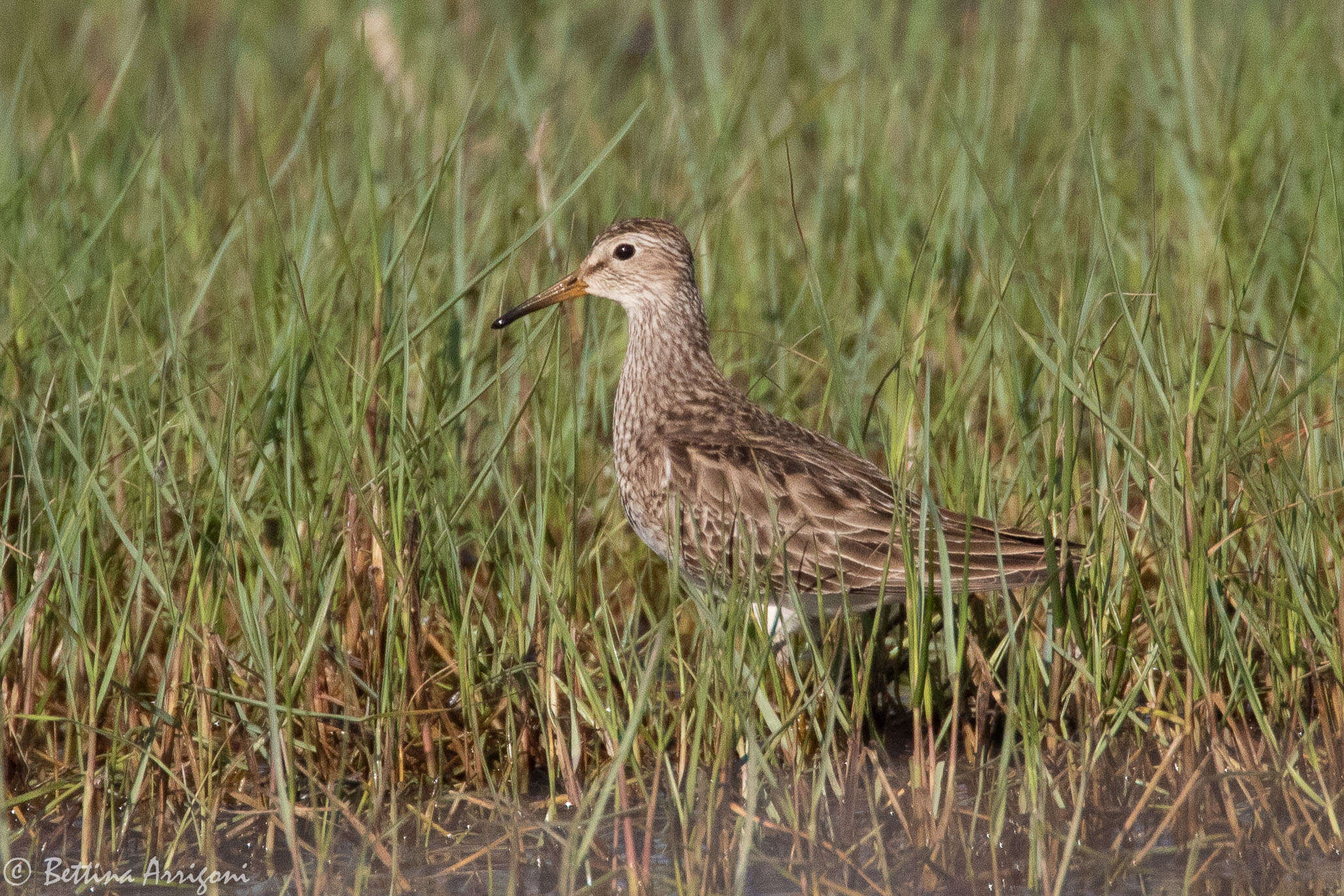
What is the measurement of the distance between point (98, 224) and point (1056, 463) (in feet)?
9.82

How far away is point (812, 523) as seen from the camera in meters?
4.50

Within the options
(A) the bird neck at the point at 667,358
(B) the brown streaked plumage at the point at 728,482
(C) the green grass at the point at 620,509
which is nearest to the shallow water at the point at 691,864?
(C) the green grass at the point at 620,509

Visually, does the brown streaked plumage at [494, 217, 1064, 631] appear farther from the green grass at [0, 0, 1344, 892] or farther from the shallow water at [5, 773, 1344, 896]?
the shallow water at [5, 773, 1344, 896]

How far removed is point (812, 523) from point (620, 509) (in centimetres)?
107

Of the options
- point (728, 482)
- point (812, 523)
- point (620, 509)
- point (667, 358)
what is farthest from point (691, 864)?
point (667, 358)

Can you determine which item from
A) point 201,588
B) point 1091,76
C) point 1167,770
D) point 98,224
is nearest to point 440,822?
point 201,588

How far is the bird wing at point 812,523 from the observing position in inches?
167

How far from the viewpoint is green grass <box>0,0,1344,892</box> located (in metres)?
3.91

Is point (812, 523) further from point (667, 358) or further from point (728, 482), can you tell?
point (667, 358)

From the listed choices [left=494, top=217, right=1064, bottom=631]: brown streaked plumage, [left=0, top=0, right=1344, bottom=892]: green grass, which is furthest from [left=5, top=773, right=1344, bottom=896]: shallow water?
[left=494, top=217, right=1064, bottom=631]: brown streaked plumage

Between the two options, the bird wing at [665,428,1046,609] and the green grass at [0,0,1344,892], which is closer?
the green grass at [0,0,1344,892]

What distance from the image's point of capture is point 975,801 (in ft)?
12.9

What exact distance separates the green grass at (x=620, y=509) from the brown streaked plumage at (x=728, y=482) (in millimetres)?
152

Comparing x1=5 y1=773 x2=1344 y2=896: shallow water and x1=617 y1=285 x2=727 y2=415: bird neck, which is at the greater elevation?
x1=617 y1=285 x2=727 y2=415: bird neck
